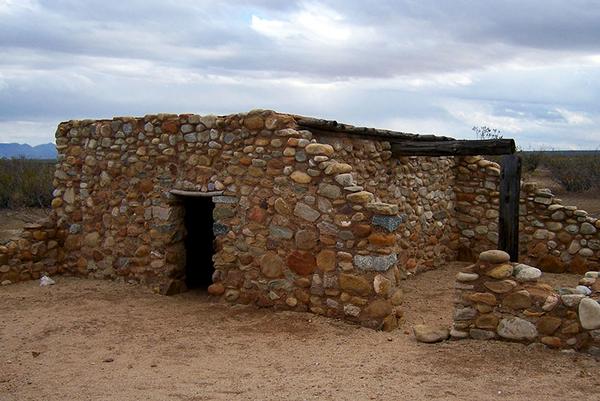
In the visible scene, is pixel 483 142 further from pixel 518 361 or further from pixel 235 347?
pixel 235 347

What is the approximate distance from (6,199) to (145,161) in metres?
12.0

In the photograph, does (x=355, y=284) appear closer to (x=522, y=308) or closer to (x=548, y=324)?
(x=522, y=308)

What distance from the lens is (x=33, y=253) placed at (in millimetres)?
8711

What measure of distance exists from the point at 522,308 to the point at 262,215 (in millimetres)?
3160

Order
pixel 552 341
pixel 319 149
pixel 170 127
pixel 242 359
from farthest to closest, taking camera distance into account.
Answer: pixel 170 127
pixel 319 149
pixel 242 359
pixel 552 341

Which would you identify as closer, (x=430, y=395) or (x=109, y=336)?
(x=430, y=395)

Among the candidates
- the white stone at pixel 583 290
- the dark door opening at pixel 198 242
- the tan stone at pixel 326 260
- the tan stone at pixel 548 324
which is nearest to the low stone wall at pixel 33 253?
the dark door opening at pixel 198 242

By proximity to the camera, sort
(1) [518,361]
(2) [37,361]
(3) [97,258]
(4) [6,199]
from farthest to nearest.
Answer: (4) [6,199]
(3) [97,258]
(2) [37,361]
(1) [518,361]

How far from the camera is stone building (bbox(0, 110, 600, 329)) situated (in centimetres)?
650

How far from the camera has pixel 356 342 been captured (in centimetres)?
590

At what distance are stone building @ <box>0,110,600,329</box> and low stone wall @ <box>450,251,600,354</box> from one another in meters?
1.01

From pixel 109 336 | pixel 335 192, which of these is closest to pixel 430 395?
pixel 335 192

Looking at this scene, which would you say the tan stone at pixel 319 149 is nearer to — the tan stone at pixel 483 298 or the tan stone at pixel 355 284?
the tan stone at pixel 355 284

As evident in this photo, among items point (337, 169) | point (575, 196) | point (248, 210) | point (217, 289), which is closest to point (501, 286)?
point (337, 169)
